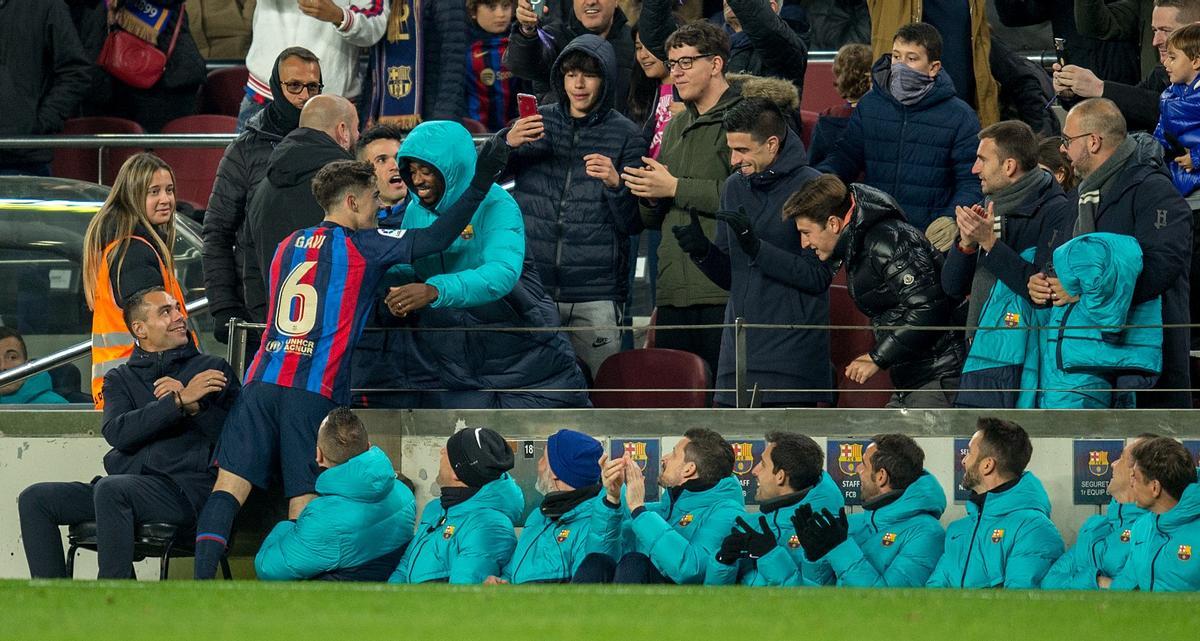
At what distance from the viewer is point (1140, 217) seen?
7719 millimetres

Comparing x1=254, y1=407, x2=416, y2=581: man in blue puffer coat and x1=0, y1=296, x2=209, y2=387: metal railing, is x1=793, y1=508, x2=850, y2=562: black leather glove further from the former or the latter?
x1=0, y1=296, x2=209, y2=387: metal railing

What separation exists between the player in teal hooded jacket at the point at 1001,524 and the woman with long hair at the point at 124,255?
358 centimetres

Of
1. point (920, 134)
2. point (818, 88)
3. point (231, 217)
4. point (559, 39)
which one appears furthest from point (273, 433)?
point (818, 88)

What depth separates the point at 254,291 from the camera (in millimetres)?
8641

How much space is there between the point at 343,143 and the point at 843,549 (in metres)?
2.98

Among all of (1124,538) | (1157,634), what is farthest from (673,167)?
(1157,634)

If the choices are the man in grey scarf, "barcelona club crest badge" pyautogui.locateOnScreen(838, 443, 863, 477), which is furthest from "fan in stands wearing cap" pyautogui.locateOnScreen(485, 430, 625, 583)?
the man in grey scarf

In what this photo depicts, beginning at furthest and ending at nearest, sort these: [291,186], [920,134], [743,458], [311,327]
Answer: [920,134] → [291,186] → [743,458] → [311,327]

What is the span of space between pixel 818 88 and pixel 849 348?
163 inches

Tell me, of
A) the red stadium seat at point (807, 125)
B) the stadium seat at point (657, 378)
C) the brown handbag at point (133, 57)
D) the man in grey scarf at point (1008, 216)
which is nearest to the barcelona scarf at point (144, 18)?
the brown handbag at point (133, 57)

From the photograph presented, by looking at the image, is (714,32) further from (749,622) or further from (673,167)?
(749,622)

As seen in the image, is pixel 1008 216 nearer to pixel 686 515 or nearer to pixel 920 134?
pixel 920 134

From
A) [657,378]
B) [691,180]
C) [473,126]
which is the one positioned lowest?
[657,378]

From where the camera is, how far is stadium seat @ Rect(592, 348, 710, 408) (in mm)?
8328
